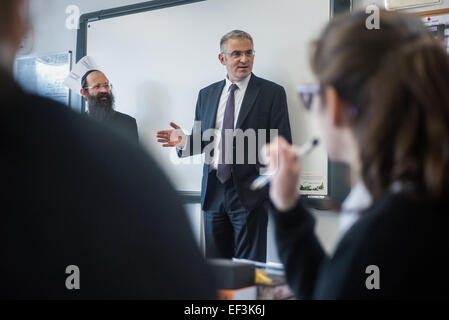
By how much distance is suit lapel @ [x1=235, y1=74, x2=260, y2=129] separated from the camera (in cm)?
237

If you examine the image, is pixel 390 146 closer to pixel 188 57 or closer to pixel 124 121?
pixel 188 57

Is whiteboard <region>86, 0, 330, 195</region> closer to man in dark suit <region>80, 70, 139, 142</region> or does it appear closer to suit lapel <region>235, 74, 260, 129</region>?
man in dark suit <region>80, 70, 139, 142</region>

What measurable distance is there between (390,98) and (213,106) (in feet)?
6.22

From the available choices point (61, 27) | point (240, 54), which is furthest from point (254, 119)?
point (61, 27)

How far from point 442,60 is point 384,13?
131 mm

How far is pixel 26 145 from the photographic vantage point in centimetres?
38

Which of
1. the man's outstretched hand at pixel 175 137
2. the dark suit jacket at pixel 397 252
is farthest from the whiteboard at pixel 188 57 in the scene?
the dark suit jacket at pixel 397 252

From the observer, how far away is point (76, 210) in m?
0.39

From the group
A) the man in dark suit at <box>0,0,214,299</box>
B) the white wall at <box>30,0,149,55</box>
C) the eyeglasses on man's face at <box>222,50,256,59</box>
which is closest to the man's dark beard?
the white wall at <box>30,0,149,55</box>

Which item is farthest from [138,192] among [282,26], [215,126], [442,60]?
[282,26]

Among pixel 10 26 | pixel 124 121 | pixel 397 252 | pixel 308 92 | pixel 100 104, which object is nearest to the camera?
pixel 10 26

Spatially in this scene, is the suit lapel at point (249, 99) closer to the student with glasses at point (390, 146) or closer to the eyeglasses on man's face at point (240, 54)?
the eyeglasses on man's face at point (240, 54)

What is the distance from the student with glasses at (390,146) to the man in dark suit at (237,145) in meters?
1.57
